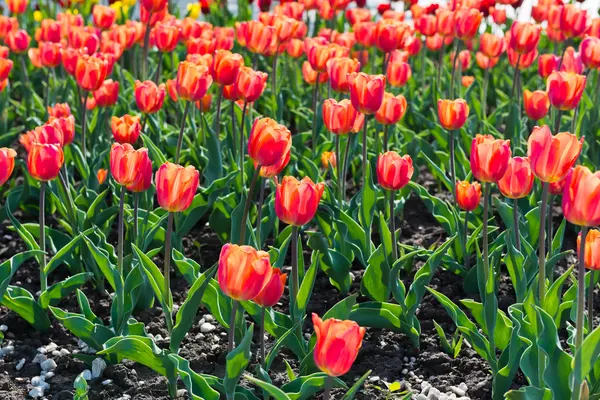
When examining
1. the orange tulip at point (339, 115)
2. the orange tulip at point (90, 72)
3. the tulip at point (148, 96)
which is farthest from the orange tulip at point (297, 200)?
the orange tulip at point (90, 72)

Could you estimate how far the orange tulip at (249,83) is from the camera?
310 cm

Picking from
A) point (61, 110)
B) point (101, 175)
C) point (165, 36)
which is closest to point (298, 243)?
point (101, 175)

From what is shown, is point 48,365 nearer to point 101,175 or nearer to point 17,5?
point 101,175

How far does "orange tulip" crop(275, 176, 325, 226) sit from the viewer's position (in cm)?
214

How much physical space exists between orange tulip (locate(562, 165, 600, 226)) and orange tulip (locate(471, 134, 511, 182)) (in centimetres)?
46

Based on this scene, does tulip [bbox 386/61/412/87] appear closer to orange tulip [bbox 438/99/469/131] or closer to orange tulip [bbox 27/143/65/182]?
orange tulip [bbox 438/99/469/131]

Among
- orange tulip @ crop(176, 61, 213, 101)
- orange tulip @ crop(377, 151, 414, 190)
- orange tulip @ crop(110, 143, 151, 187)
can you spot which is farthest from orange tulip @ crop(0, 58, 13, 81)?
orange tulip @ crop(377, 151, 414, 190)

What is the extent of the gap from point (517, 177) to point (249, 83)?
100cm

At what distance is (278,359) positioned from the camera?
2744mm

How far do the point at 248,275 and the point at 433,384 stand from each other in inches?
33.9

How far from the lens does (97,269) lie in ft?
9.97

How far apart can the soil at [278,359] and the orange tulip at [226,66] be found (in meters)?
0.69

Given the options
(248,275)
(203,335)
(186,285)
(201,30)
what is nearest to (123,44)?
(201,30)

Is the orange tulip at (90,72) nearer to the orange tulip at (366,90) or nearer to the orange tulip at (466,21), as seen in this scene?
the orange tulip at (366,90)
